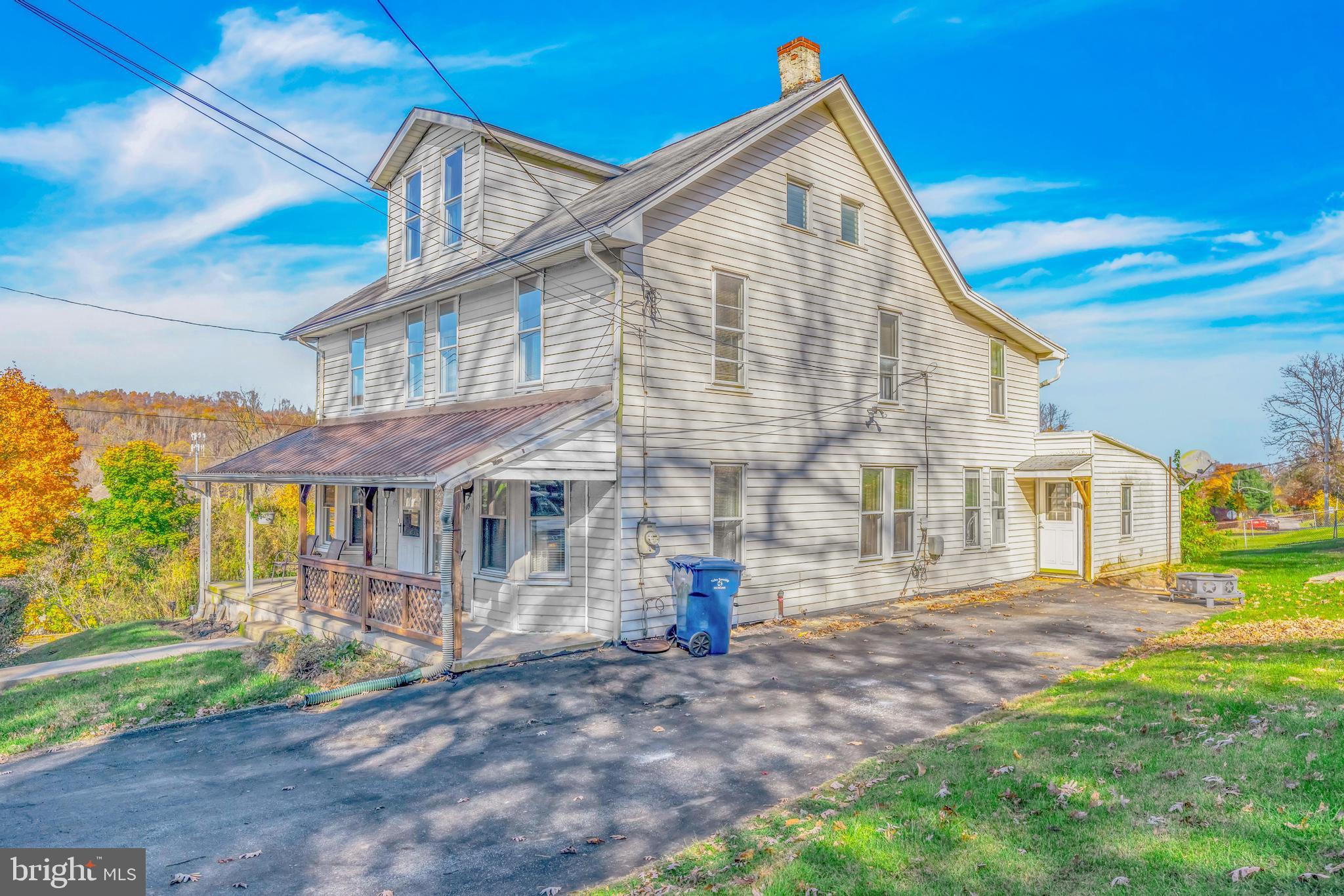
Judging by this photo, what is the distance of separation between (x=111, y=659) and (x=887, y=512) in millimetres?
14793

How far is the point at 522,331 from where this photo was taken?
1322cm

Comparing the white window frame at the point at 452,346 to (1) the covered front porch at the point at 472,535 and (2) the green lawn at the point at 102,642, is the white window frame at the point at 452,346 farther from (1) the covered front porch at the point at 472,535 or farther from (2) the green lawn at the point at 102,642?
(2) the green lawn at the point at 102,642

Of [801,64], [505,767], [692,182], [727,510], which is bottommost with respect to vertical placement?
[505,767]

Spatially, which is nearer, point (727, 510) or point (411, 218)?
point (727, 510)

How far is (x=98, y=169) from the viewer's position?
2003cm

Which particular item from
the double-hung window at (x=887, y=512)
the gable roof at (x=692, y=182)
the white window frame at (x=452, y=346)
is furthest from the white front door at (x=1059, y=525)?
the white window frame at (x=452, y=346)

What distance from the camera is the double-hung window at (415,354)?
52.1 ft

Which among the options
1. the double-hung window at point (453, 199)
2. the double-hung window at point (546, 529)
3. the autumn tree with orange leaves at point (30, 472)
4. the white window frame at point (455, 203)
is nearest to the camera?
the double-hung window at point (546, 529)

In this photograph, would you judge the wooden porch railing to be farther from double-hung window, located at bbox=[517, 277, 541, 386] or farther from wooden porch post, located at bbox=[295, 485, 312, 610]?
double-hung window, located at bbox=[517, 277, 541, 386]

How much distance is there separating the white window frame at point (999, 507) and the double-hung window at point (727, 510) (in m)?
8.73

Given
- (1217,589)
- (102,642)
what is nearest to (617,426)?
(1217,589)

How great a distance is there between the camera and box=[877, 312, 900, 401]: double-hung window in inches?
653

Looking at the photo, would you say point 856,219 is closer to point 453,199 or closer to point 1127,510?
point 453,199

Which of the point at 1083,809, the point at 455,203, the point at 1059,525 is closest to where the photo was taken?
the point at 1083,809
